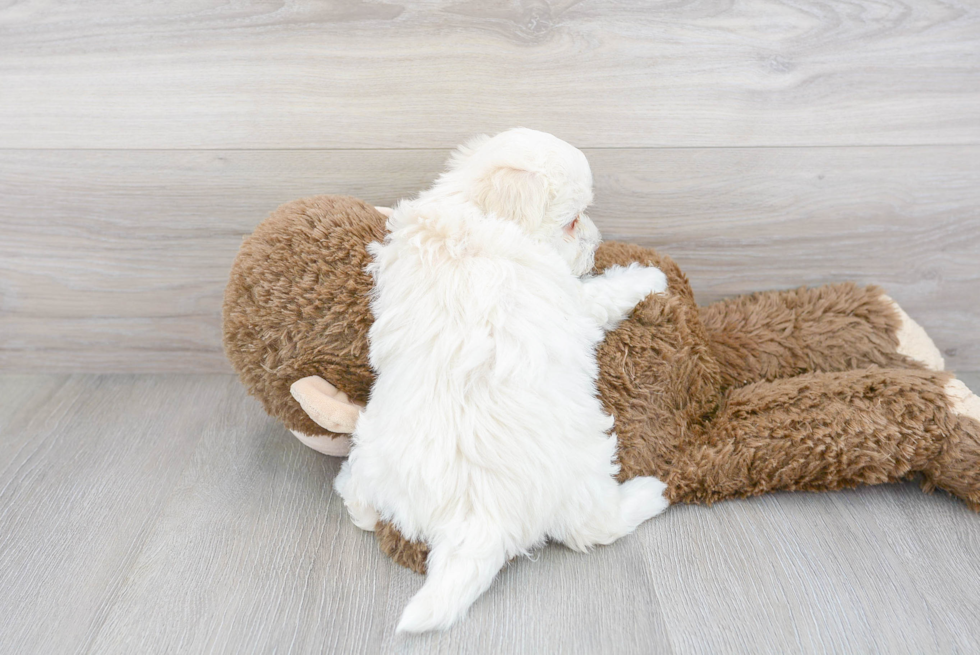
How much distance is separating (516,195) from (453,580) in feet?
1.48

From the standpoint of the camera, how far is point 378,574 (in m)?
0.85

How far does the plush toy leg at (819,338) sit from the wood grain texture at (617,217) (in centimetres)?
11

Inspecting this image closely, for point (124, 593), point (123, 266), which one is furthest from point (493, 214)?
point (123, 266)

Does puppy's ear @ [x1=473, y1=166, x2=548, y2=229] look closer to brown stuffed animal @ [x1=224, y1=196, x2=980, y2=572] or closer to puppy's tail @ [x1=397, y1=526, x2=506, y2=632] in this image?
brown stuffed animal @ [x1=224, y1=196, x2=980, y2=572]

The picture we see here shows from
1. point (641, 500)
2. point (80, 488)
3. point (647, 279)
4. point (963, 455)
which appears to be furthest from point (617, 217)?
point (80, 488)

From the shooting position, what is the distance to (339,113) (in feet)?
3.62

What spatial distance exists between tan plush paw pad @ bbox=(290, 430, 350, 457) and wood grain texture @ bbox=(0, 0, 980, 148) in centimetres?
48

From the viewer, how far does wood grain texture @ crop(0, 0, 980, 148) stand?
1.05 m

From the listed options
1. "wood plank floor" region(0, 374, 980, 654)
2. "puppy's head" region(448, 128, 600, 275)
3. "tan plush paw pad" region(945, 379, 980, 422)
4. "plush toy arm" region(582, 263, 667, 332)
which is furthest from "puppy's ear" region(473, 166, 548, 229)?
"tan plush paw pad" region(945, 379, 980, 422)

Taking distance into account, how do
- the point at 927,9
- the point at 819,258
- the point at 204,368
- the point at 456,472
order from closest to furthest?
the point at 456,472, the point at 927,9, the point at 819,258, the point at 204,368

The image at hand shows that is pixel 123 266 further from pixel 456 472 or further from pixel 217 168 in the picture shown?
pixel 456 472

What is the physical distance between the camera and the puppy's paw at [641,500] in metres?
0.89

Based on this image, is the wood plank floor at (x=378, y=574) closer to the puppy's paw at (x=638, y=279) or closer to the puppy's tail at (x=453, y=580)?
the puppy's tail at (x=453, y=580)

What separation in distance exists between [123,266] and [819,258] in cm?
126
